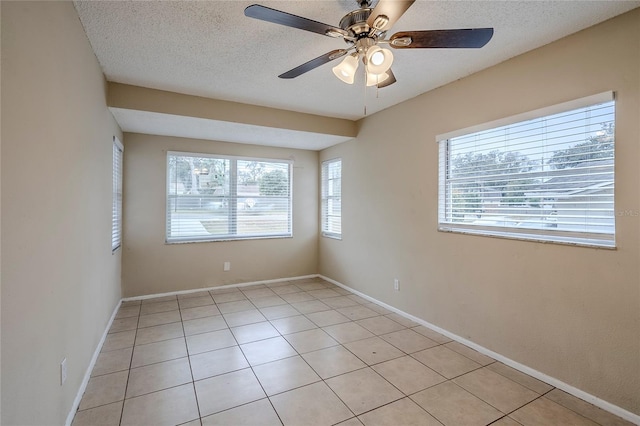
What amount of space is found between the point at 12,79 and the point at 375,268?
362 centimetres

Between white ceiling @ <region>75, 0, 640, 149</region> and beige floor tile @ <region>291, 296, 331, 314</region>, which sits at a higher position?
white ceiling @ <region>75, 0, 640, 149</region>

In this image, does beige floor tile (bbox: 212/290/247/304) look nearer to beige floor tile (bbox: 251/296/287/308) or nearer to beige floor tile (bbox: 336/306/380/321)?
beige floor tile (bbox: 251/296/287/308)

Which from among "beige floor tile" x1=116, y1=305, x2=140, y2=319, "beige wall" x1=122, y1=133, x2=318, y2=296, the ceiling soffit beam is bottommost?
"beige floor tile" x1=116, y1=305, x2=140, y2=319

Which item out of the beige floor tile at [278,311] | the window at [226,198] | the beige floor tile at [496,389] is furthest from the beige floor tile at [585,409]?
the window at [226,198]

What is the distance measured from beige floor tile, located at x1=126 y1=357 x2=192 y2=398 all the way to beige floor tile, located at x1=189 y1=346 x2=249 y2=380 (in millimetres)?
65

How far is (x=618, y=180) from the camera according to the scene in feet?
6.22

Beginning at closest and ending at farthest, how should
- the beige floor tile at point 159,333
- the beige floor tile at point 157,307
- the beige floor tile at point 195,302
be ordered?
1. the beige floor tile at point 159,333
2. the beige floor tile at point 157,307
3. the beige floor tile at point 195,302

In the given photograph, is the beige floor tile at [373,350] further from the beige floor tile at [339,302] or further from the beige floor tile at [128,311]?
the beige floor tile at [128,311]

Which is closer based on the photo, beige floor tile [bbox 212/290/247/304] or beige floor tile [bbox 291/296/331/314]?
beige floor tile [bbox 291/296/331/314]

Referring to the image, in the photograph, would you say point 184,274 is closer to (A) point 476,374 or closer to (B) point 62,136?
(B) point 62,136

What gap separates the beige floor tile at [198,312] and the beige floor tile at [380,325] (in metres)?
1.73

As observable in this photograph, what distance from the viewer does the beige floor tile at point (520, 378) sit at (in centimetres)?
217

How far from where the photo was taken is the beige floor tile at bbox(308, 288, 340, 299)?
4.26 meters

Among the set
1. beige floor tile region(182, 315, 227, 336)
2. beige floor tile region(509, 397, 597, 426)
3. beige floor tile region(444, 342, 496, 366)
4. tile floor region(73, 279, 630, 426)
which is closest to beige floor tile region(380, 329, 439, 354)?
tile floor region(73, 279, 630, 426)
